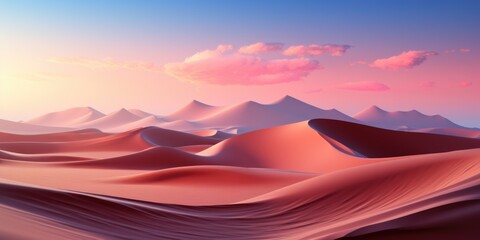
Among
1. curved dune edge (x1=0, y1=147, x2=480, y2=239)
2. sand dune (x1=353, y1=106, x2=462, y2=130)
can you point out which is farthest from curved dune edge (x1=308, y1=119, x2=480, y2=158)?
sand dune (x1=353, y1=106, x2=462, y2=130)

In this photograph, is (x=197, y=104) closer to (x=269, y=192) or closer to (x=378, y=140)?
(x=378, y=140)

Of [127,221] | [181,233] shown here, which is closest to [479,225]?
[181,233]

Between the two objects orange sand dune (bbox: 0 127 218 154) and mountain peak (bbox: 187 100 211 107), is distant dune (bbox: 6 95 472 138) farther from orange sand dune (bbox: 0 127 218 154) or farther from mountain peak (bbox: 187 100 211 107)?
orange sand dune (bbox: 0 127 218 154)

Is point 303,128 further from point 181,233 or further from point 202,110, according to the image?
point 202,110

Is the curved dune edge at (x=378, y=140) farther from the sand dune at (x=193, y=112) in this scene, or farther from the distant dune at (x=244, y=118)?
the sand dune at (x=193, y=112)

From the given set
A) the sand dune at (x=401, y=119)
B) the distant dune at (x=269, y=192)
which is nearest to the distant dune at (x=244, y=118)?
the sand dune at (x=401, y=119)

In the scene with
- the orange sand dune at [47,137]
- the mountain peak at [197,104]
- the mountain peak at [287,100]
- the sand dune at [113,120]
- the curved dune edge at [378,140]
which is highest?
the mountain peak at [197,104]

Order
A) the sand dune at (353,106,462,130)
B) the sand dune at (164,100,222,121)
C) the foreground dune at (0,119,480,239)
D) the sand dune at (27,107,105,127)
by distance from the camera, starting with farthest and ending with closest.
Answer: the sand dune at (27,107,105,127) → the sand dune at (164,100,222,121) → the sand dune at (353,106,462,130) → the foreground dune at (0,119,480,239)

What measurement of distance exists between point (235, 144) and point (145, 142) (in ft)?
53.8

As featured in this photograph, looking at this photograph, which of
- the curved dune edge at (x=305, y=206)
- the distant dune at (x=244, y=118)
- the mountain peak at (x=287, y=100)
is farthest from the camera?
the mountain peak at (x=287, y=100)

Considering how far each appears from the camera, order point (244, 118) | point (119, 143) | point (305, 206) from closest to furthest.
Result: point (305, 206)
point (119, 143)
point (244, 118)

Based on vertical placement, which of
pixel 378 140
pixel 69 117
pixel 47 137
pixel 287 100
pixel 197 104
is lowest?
pixel 378 140

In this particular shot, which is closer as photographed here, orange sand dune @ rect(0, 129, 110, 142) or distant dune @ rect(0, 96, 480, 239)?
distant dune @ rect(0, 96, 480, 239)

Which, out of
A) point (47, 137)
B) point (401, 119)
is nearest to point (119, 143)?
point (47, 137)
